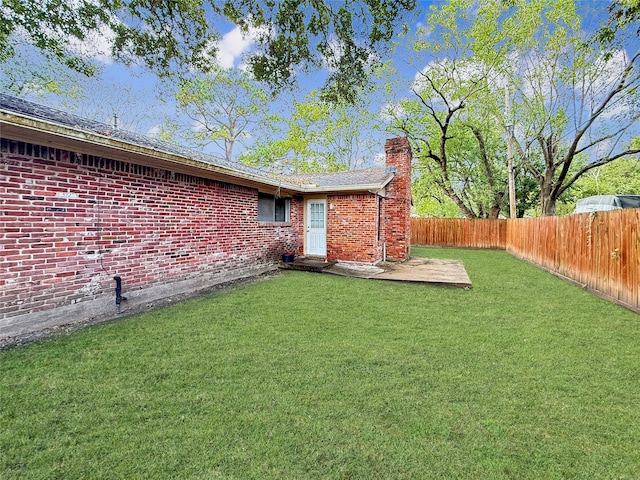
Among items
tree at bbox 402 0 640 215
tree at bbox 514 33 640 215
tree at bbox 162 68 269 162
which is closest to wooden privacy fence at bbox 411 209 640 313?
tree at bbox 514 33 640 215

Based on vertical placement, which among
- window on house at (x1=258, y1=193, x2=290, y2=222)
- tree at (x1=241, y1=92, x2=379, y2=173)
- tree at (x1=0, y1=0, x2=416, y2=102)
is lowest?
window on house at (x1=258, y1=193, x2=290, y2=222)

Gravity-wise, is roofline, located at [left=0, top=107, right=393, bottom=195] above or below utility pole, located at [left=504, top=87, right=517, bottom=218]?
below

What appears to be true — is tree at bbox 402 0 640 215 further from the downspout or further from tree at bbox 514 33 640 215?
the downspout

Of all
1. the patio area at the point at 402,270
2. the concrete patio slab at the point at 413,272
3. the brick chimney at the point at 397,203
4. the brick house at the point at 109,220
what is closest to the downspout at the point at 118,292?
the brick house at the point at 109,220

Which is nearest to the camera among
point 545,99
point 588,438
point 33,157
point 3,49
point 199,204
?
point 588,438

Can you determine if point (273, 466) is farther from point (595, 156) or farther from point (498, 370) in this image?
point (595, 156)

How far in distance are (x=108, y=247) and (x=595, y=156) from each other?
2048 cm

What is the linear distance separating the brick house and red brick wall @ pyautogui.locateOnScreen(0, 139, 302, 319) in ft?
0.05

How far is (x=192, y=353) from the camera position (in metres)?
3.29

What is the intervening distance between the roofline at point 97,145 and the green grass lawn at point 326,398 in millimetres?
2519

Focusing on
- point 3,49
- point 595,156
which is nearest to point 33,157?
point 3,49

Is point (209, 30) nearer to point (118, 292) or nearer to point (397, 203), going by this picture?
point (118, 292)

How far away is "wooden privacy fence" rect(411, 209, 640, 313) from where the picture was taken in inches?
197

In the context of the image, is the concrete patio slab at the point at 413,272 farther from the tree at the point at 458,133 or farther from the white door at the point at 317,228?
the tree at the point at 458,133
